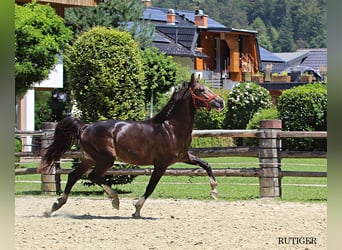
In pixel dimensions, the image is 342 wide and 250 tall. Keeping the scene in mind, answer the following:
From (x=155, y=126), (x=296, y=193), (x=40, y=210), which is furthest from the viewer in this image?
(x=296, y=193)

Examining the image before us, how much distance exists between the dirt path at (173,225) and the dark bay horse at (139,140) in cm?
47

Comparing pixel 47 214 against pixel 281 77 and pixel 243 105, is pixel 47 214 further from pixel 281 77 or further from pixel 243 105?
pixel 281 77

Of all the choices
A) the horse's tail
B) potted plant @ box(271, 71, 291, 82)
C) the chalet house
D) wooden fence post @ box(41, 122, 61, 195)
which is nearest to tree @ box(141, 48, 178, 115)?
the chalet house

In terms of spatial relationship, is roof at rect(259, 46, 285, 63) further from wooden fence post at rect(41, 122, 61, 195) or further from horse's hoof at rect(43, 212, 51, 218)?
horse's hoof at rect(43, 212, 51, 218)

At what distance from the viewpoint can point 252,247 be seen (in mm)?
5426

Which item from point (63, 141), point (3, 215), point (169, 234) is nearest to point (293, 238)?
point (169, 234)

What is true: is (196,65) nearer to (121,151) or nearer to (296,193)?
(296,193)

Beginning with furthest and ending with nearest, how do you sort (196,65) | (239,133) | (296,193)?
(196,65) < (296,193) < (239,133)

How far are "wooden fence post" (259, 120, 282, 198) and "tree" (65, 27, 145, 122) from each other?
191 centimetres

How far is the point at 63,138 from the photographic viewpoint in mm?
7555

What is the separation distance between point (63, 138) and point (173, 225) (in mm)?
1676

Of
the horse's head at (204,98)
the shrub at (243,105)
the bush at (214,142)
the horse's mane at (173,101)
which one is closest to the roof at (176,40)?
the shrub at (243,105)

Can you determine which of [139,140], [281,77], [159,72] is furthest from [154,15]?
[139,140]

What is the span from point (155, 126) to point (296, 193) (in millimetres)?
4110
